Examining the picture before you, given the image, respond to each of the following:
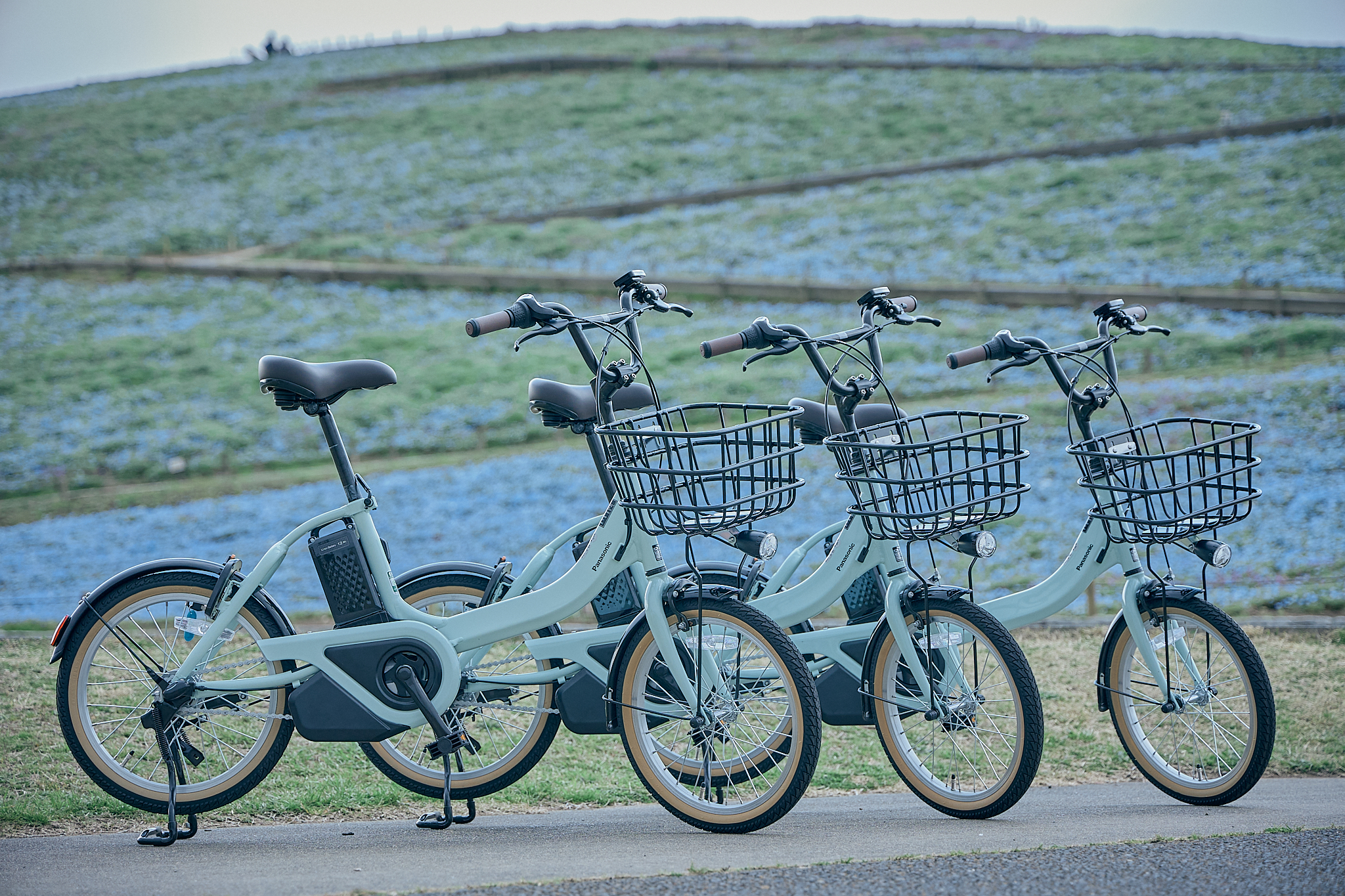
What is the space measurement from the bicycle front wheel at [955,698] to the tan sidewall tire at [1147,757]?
1.23 ft

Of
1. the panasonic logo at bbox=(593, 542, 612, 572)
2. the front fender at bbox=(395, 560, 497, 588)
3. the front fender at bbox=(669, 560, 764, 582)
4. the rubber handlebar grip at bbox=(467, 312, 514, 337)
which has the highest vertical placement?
the rubber handlebar grip at bbox=(467, 312, 514, 337)

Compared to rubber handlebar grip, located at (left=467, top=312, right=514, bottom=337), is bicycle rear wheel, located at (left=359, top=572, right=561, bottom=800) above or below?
below

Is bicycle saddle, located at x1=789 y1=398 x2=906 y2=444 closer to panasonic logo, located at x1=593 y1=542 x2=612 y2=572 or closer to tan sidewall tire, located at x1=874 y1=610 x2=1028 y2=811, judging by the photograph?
tan sidewall tire, located at x1=874 y1=610 x2=1028 y2=811

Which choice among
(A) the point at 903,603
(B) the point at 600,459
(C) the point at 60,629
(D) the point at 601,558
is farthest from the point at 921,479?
(C) the point at 60,629

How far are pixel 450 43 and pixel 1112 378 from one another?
33205 millimetres

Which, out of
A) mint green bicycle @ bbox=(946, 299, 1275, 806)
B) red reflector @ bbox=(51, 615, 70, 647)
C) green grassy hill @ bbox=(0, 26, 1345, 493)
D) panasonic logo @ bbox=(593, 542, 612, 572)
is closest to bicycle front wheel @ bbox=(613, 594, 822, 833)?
panasonic logo @ bbox=(593, 542, 612, 572)

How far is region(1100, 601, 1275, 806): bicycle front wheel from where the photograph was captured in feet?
11.5

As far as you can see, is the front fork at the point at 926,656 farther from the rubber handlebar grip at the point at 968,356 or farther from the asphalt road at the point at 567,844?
the rubber handlebar grip at the point at 968,356

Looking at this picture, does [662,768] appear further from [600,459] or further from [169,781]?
[169,781]

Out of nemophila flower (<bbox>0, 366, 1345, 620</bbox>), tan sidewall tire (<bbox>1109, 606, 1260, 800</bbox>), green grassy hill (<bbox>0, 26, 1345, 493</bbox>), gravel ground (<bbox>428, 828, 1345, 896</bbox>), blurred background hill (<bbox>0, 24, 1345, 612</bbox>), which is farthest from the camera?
green grassy hill (<bbox>0, 26, 1345, 493</bbox>)

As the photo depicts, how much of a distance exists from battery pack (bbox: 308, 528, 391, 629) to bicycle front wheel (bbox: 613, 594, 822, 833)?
0.81 meters

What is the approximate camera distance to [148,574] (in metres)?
3.71

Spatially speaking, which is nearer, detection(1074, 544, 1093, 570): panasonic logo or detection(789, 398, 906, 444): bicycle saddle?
detection(1074, 544, 1093, 570): panasonic logo

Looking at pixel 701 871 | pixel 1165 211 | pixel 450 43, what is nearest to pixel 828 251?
pixel 1165 211
